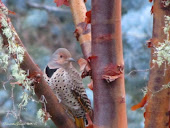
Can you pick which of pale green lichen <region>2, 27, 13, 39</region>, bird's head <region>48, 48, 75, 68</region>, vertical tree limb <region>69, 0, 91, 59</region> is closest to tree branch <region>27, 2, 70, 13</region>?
bird's head <region>48, 48, 75, 68</region>

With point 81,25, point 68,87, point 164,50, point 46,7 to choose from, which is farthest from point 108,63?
point 46,7

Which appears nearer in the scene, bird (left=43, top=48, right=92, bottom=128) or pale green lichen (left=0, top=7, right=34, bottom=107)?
pale green lichen (left=0, top=7, right=34, bottom=107)

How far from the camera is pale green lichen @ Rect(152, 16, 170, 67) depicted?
53cm

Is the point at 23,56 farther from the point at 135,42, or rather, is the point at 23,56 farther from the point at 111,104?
the point at 135,42

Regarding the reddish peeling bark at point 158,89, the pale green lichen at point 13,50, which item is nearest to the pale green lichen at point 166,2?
the reddish peeling bark at point 158,89

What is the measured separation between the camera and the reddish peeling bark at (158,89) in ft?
1.86

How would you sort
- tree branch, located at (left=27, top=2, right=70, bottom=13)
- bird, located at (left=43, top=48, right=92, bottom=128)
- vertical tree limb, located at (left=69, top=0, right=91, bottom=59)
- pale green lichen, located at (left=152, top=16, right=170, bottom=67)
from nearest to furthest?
1. pale green lichen, located at (left=152, top=16, right=170, bottom=67)
2. vertical tree limb, located at (left=69, top=0, right=91, bottom=59)
3. bird, located at (left=43, top=48, right=92, bottom=128)
4. tree branch, located at (left=27, top=2, right=70, bottom=13)

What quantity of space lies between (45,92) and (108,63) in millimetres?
167

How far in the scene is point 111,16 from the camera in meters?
0.54

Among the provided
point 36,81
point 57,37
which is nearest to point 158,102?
point 36,81

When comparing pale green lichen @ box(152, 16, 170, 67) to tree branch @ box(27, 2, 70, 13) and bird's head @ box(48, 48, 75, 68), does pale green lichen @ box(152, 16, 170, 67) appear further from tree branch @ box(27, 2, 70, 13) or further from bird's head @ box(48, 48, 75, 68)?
tree branch @ box(27, 2, 70, 13)

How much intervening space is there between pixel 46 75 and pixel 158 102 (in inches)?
26.1

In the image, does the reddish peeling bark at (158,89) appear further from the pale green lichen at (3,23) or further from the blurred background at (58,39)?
the blurred background at (58,39)

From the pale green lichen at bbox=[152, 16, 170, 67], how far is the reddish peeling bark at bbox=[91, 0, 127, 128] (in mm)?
58
